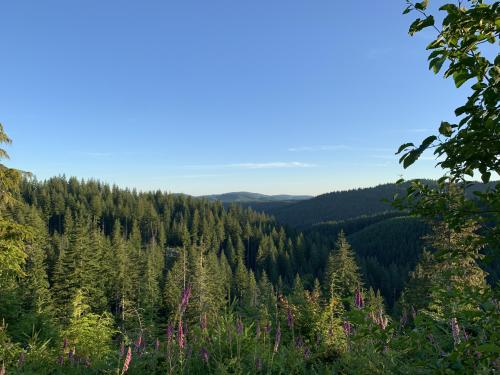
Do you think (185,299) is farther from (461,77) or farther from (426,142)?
(461,77)

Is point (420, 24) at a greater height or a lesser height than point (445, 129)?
greater

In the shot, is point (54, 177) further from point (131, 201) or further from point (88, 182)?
point (131, 201)

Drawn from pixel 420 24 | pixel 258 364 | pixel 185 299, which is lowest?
pixel 258 364

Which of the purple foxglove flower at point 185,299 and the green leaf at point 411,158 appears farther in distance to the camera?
the purple foxglove flower at point 185,299

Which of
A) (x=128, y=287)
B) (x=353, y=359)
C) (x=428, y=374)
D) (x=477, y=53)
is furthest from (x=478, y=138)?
(x=128, y=287)

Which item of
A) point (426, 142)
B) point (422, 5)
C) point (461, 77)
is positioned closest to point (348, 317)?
point (426, 142)

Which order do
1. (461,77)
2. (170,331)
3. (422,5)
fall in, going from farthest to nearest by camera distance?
(170,331)
(422,5)
(461,77)

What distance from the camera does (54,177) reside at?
171 m

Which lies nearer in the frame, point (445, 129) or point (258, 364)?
point (445, 129)

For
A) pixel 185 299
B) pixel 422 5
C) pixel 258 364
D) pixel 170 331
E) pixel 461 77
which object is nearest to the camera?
pixel 461 77

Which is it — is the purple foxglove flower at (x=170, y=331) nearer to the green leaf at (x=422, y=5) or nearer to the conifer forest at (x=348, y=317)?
the conifer forest at (x=348, y=317)

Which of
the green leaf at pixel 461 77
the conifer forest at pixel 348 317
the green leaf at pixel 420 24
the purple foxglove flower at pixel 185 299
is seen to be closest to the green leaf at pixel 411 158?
the conifer forest at pixel 348 317

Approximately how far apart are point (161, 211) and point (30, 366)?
543 feet

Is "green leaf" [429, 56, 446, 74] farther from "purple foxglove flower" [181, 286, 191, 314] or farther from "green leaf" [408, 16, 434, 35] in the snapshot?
"purple foxglove flower" [181, 286, 191, 314]
